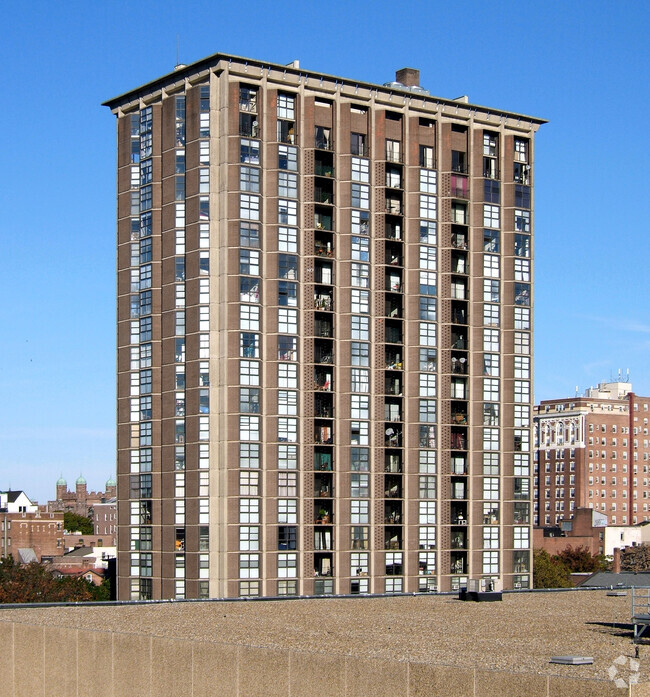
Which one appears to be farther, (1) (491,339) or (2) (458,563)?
(1) (491,339)

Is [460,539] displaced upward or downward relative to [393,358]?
downward

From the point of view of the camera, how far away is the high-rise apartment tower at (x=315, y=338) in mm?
130250

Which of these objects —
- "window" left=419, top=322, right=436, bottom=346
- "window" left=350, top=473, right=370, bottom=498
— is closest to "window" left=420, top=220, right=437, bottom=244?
"window" left=419, top=322, right=436, bottom=346

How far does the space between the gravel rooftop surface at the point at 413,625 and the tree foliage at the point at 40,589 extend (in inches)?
4332

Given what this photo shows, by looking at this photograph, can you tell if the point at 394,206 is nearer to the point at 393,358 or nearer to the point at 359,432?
the point at 393,358

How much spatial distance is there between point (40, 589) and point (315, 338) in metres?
72.8

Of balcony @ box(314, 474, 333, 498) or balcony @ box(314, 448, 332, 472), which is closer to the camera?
balcony @ box(314, 474, 333, 498)

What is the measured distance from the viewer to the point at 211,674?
146ft

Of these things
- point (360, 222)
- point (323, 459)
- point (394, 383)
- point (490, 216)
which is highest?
point (490, 216)

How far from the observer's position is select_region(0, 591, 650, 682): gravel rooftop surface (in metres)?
43.4

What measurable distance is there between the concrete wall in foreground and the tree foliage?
120270mm

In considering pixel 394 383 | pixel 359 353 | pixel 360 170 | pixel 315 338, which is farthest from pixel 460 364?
pixel 360 170

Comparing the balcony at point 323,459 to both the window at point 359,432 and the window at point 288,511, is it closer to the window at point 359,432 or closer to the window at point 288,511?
the window at point 359,432

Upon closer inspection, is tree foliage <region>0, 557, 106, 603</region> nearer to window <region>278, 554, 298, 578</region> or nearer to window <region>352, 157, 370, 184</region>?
window <region>278, 554, 298, 578</region>
